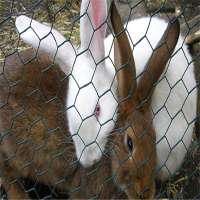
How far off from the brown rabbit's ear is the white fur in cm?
13

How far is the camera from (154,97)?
8.52 ft

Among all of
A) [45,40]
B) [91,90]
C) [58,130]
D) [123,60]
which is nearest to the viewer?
[123,60]

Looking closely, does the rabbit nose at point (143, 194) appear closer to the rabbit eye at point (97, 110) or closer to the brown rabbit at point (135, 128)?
the brown rabbit at point (135, 128)

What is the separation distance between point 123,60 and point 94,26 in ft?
0.64

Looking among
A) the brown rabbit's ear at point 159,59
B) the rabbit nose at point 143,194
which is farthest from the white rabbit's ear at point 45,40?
the rabbit nose at point 143,194

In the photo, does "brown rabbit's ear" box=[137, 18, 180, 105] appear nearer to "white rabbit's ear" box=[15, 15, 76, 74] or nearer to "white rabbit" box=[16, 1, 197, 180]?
"white rabbit" box=[16, 1, 197, 180]

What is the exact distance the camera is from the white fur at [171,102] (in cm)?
264

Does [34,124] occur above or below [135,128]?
above

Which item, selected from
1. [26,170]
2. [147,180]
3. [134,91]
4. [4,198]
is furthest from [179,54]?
[4,198]

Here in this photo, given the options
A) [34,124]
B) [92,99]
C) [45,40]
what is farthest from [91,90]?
[34,124]

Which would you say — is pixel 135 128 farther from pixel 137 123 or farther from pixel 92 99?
pixel 92 99

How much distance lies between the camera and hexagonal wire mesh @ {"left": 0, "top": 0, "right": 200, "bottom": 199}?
2453 mm

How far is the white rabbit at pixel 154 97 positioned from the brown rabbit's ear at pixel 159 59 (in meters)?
0.05

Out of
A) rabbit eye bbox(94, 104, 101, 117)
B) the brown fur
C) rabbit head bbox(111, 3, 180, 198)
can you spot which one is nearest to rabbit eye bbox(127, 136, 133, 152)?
rabbit head bbox(111, 3, 180, 198)
